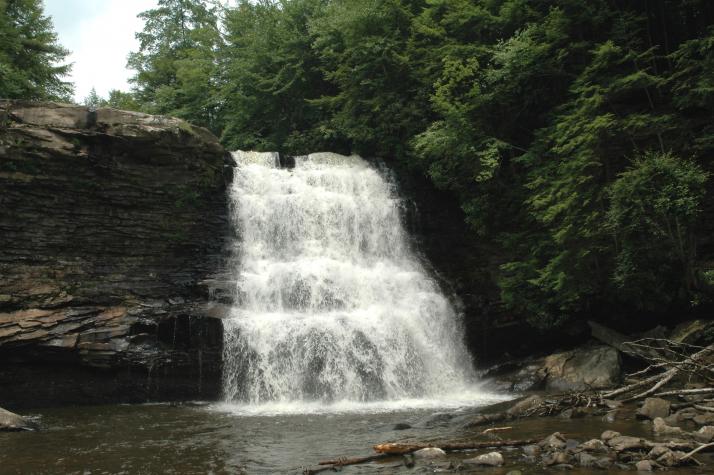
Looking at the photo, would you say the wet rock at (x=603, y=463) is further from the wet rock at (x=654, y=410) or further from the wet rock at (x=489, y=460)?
the wet rock at (x=654, y=410)

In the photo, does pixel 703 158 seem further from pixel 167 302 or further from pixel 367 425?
pixel 167 302

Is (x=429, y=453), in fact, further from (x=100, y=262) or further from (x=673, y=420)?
(x=100, y=262)

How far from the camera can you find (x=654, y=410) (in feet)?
26.6

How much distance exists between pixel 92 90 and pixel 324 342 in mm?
52620

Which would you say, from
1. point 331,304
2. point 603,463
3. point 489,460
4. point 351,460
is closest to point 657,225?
point 603,463

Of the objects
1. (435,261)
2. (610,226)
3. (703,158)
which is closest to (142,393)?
(435,261)

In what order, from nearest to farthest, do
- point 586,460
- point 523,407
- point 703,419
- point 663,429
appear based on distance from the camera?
point 586,460, point 663,429, point 703,419, point 523,407

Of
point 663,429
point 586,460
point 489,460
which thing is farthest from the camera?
point 663,429

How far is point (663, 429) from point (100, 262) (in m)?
13.5

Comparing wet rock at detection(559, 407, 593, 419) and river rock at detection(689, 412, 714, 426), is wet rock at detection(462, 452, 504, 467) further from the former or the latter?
river rock at detection(689, 412, 714, 426)

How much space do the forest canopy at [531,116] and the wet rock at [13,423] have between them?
11850 millimetres

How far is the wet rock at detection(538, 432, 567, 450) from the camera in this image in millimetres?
6637

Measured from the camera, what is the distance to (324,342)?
12836mm

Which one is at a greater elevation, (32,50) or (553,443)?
(32,50)
